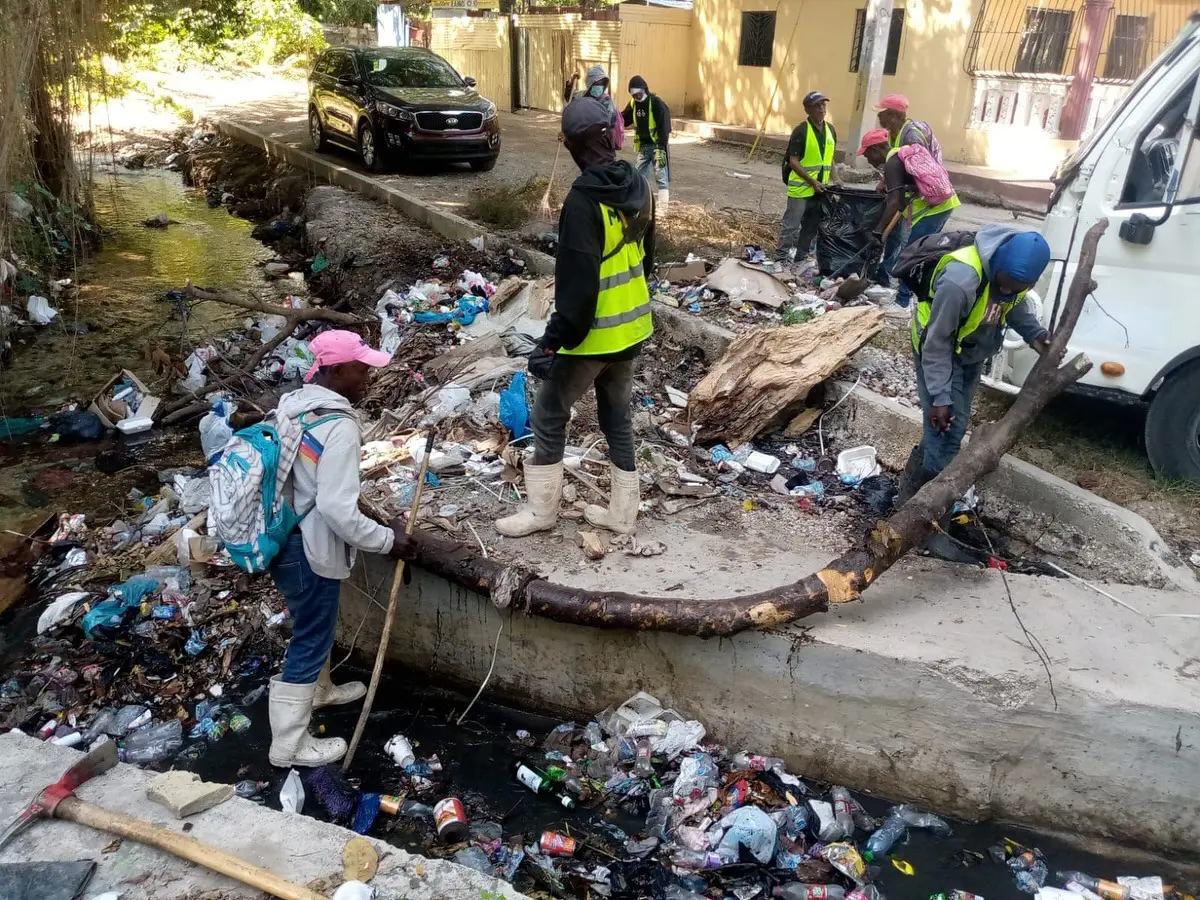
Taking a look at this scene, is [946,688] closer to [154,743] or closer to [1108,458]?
[1108,458]

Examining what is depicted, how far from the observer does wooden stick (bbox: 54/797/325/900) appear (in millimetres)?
2494

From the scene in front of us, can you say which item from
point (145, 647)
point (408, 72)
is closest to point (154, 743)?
point (145, 647)

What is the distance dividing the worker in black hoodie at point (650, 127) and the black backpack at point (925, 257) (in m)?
5.50

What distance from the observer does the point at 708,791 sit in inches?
142

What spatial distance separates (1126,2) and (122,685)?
46.7 ft

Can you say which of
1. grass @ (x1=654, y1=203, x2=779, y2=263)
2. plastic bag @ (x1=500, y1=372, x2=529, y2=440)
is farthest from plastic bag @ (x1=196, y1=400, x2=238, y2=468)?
grass @ (x1=654, y1=203, x2=779, y2=263)

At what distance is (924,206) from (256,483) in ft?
17.2

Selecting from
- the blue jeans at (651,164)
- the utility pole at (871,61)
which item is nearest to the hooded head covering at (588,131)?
the blue jeans at (651,164)

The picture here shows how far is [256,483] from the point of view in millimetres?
3152

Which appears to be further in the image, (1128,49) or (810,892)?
(1128,49)

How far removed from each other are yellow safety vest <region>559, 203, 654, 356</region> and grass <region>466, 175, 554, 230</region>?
603cm

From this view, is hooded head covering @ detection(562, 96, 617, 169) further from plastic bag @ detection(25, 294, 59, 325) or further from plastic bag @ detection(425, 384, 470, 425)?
plastic bag @ detection(25, 294, 59, 325)

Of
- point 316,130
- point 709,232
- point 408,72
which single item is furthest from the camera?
point 316,130

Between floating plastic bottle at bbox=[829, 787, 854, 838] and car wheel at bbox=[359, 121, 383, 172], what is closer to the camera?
floating plastic bottle at bbox=[829, 787, 854, 838]
